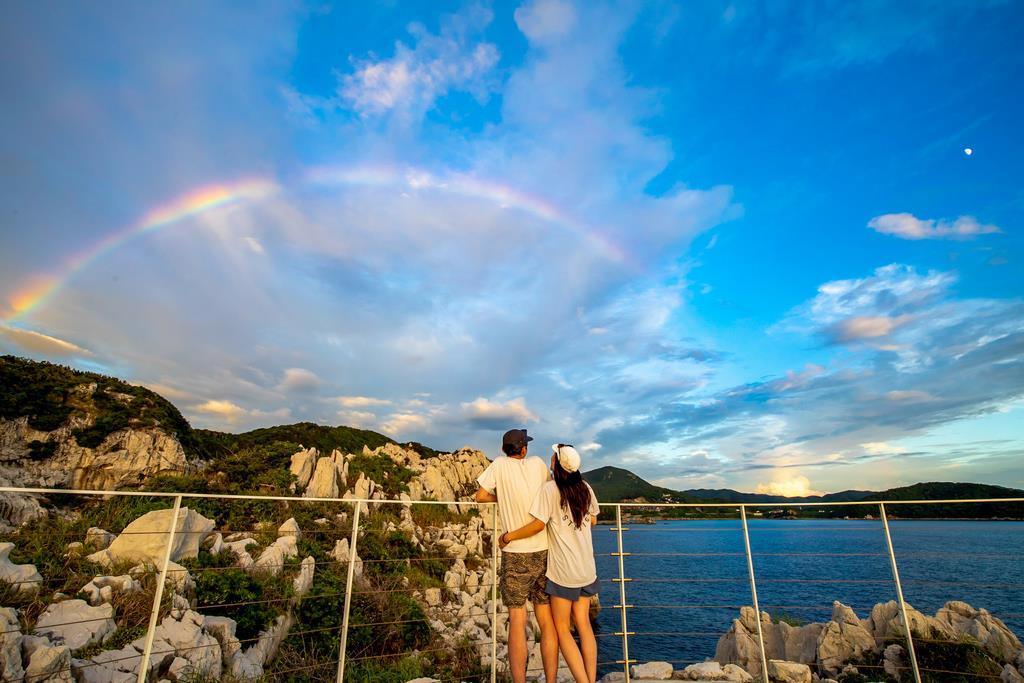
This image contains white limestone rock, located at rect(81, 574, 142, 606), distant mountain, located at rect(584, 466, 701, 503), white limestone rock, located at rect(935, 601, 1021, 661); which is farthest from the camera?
distant mountain, located at rect(584, 466, 701, 503)

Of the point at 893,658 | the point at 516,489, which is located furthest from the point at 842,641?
the point at 516,489

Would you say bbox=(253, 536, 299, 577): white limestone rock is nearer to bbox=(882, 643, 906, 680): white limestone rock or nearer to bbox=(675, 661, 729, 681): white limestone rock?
bbox=(675, 661, 729, 681): white limestone rock

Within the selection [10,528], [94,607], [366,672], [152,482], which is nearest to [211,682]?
[366,672]

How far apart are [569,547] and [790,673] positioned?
167 inches

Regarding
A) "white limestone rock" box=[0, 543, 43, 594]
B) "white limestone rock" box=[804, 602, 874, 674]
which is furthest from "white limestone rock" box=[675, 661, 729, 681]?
"white limestone rock" box=[0, 543, 43, 594]

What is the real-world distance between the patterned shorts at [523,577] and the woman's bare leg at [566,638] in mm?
162

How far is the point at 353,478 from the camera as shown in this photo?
25.3 m

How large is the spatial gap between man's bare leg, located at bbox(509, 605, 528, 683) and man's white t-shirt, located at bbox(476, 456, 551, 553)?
477 millimetres

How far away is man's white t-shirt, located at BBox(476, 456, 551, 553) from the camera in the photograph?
4211 millimetres

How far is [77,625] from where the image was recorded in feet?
19.1

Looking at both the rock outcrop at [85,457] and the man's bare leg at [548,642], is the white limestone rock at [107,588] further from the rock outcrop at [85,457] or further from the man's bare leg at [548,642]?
the rock outcrop at [85,457]

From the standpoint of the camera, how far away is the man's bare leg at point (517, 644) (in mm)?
4090

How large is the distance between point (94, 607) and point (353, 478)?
19.7m

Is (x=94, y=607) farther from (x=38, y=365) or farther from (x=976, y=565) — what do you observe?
(x=976, y=565)
